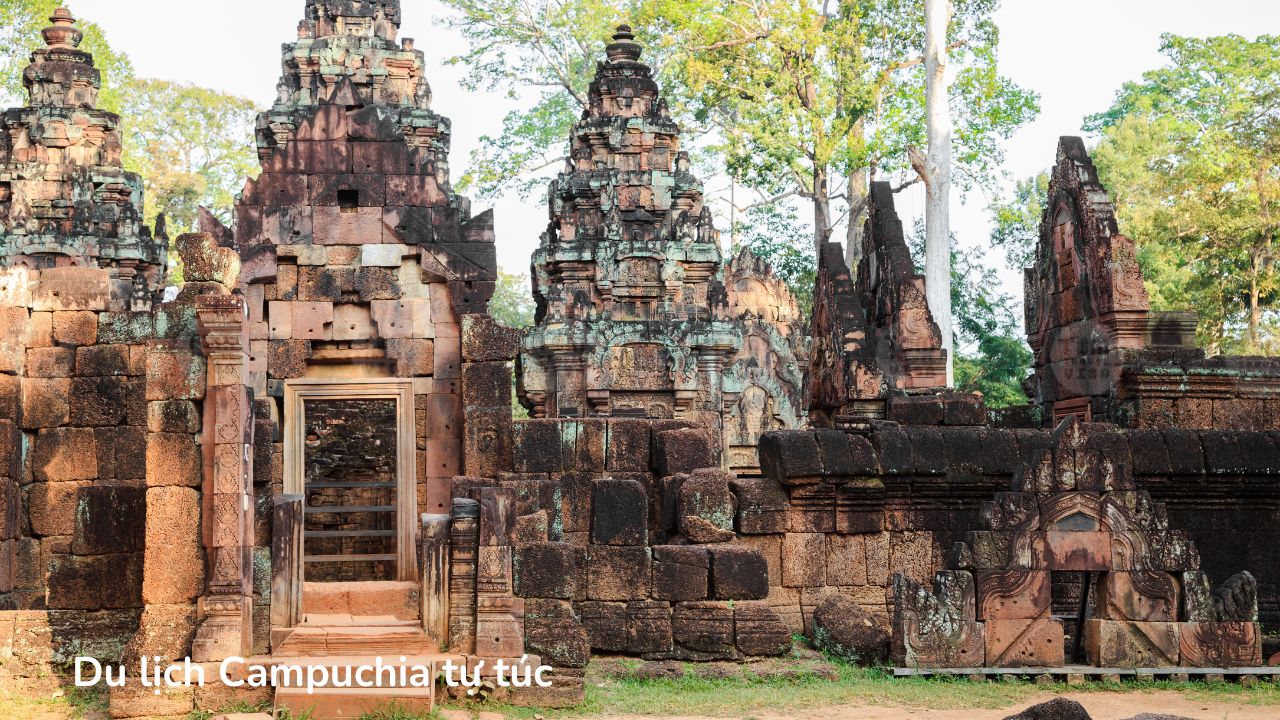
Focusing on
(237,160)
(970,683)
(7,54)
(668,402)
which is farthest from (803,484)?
(237,160)

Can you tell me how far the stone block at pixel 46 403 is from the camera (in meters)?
11.5

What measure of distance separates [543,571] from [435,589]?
1089 millimetres

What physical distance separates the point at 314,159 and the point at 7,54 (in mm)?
18913

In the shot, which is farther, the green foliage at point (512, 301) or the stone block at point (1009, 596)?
the green foliage at point (512, 301)

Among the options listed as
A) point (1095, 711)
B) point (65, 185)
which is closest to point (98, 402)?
point (1095, 711)

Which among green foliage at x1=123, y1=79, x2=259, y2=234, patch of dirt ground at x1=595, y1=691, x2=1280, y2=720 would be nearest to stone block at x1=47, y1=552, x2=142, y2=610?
patch of dirt ground at x1=595, y1=691, x2=1280, y2=720

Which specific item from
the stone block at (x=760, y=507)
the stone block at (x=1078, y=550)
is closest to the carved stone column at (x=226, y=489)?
the stone block at (x=760, y=507)

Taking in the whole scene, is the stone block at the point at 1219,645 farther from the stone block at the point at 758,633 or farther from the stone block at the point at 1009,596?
the stone block at the point at 758,633

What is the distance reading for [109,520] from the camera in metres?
10.8

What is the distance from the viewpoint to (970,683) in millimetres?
10375

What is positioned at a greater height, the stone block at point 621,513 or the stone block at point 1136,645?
the stone block at point 621,513

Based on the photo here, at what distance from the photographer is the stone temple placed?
990cm

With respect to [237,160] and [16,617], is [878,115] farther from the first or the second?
[16,617]

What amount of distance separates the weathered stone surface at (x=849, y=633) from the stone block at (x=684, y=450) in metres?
1.49
